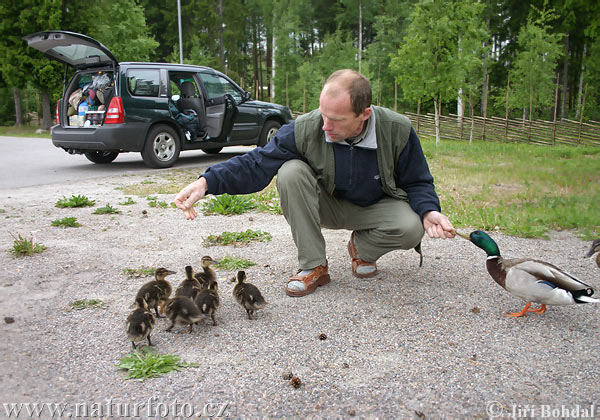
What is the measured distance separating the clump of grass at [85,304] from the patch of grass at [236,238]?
63.7 inches

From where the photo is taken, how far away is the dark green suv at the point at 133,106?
922 cm

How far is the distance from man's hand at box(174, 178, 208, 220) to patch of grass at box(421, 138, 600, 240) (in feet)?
12.0

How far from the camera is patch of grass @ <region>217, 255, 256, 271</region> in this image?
14.2 feet

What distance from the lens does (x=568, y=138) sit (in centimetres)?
2078

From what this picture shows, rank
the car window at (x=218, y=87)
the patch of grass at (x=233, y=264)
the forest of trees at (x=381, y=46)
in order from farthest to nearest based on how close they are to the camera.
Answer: the forest of trees at (x=381, y=46), the car window at (x=218, y=87), the patch of grass at (x=233, y=264)

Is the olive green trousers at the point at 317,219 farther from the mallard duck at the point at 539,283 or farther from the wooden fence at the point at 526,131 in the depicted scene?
the wooden fence at the point at 526,131

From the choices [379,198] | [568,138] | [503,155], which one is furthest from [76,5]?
[379,198]

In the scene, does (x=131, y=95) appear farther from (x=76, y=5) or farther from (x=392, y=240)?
(x=76, y=5)

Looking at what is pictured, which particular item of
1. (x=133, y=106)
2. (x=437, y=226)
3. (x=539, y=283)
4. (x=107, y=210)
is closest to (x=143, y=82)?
(x=133, y=106)

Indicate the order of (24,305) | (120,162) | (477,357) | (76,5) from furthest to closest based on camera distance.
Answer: (76,5)
(120,162)
(24,305)
(477,357)

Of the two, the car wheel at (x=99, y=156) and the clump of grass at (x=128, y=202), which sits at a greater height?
the car wheel at (x=99, y=156)

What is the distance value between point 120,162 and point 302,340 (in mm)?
9582

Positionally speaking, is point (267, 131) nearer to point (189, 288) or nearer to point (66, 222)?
point (66, 222)

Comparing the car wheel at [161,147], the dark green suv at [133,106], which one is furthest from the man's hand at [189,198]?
the car wheel at [161,147]
